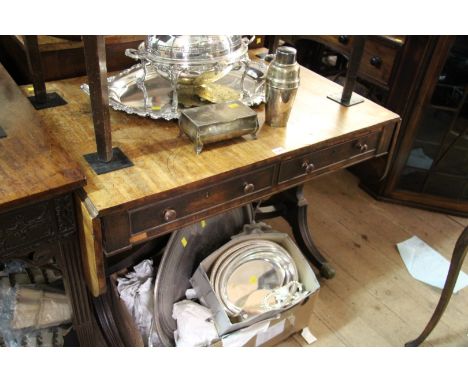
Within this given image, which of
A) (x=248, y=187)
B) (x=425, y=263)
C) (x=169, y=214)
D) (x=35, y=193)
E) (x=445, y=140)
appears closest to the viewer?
(x=35, y=193)

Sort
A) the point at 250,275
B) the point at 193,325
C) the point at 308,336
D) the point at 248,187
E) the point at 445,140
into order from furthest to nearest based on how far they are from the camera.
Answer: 1. the point at 445,140
2. the point at 308,336
3. the point at 250,275
4. the point at 193,325
5. the point at 248,187

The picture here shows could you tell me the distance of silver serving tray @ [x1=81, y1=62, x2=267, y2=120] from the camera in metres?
1.07

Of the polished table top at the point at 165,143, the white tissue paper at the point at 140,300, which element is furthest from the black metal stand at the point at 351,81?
the white tissue paper at the point at 140,300

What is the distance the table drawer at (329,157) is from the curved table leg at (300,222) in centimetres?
43

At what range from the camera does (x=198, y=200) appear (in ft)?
3.03

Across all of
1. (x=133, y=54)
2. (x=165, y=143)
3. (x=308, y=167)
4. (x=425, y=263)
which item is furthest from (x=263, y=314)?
(x=425, y=263)

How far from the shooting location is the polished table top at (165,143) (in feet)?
2.77

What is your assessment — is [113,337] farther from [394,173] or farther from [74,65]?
[394,173]

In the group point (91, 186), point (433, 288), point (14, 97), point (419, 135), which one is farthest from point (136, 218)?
point (419, 135)

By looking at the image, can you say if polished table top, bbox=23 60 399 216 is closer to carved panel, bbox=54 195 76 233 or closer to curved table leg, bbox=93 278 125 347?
carved panel, bbox=54 195 76 233

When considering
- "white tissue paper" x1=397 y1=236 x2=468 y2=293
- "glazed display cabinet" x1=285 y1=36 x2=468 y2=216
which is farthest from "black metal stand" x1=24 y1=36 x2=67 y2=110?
"white tissue paper" x1=397 y1=236 x2=468 y2=293

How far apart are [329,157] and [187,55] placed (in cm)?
44

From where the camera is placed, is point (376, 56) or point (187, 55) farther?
point (376, 56)

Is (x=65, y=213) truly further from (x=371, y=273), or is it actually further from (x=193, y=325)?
(x=371, y=273)
